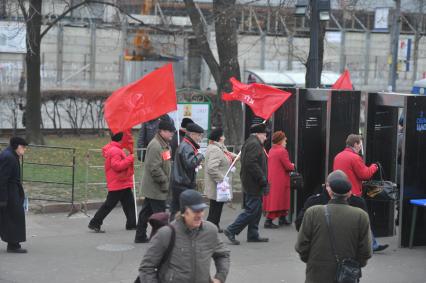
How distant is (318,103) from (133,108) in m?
3.54

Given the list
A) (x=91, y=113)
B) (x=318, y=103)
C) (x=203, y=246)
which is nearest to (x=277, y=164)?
(x=318, y=103)

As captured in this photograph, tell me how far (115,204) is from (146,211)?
0.90m

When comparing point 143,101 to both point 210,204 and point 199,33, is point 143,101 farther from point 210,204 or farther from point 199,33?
point 199,33

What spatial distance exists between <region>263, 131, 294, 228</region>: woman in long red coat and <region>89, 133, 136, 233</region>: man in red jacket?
2264 millimetres

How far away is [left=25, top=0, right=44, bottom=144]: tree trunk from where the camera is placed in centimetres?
2044

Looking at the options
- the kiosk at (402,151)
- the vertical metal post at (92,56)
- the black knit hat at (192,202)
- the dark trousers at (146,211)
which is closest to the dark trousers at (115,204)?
the dark trousers at (146,211)

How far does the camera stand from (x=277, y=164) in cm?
1248

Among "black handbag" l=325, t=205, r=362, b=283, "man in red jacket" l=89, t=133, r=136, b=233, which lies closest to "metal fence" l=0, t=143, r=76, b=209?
"man in red jacket" l=89, t=133, r=136, b=233

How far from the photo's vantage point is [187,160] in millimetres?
10672

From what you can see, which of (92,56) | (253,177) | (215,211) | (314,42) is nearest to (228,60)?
(314,42)

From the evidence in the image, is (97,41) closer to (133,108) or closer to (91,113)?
(91,113)

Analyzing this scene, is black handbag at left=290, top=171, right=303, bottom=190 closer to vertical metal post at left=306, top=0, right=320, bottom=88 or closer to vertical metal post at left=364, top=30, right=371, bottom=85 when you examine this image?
vertical metal post at left=306, top=0, right=320, bottom=88

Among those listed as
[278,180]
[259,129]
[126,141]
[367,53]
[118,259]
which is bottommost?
[118,259]

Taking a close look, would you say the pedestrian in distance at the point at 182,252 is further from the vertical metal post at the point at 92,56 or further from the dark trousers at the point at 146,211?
the vertical metal post at the point at 92,56
